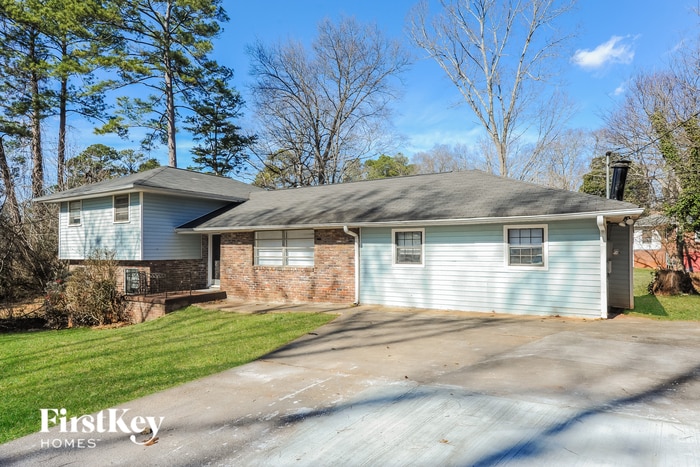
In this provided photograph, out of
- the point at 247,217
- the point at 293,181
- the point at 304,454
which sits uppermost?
the point at 293,181

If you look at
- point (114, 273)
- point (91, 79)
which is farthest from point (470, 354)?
point (91, 79)

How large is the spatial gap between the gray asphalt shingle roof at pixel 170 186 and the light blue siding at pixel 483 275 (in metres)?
7.23

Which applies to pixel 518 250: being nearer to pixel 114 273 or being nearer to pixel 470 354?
pixel 470 354

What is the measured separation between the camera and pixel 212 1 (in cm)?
2327

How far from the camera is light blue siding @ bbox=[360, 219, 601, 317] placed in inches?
364

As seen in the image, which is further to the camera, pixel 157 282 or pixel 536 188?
pixel 157 282

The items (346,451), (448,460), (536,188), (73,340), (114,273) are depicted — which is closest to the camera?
(448,460)

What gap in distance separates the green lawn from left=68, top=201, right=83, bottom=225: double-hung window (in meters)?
18.5

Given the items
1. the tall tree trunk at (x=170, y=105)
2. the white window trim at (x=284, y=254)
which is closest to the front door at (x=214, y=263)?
the white window trim at (x=284, y=254)

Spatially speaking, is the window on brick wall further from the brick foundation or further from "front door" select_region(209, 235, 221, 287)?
the brick foundation

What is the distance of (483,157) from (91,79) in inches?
951

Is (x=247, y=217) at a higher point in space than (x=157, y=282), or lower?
higher

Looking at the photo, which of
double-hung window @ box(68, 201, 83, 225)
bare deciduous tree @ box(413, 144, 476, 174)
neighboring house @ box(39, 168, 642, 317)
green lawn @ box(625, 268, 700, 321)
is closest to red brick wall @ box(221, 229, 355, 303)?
neighboring house @ box(39, 168, 642, 317)

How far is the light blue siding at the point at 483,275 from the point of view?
30.3ft
